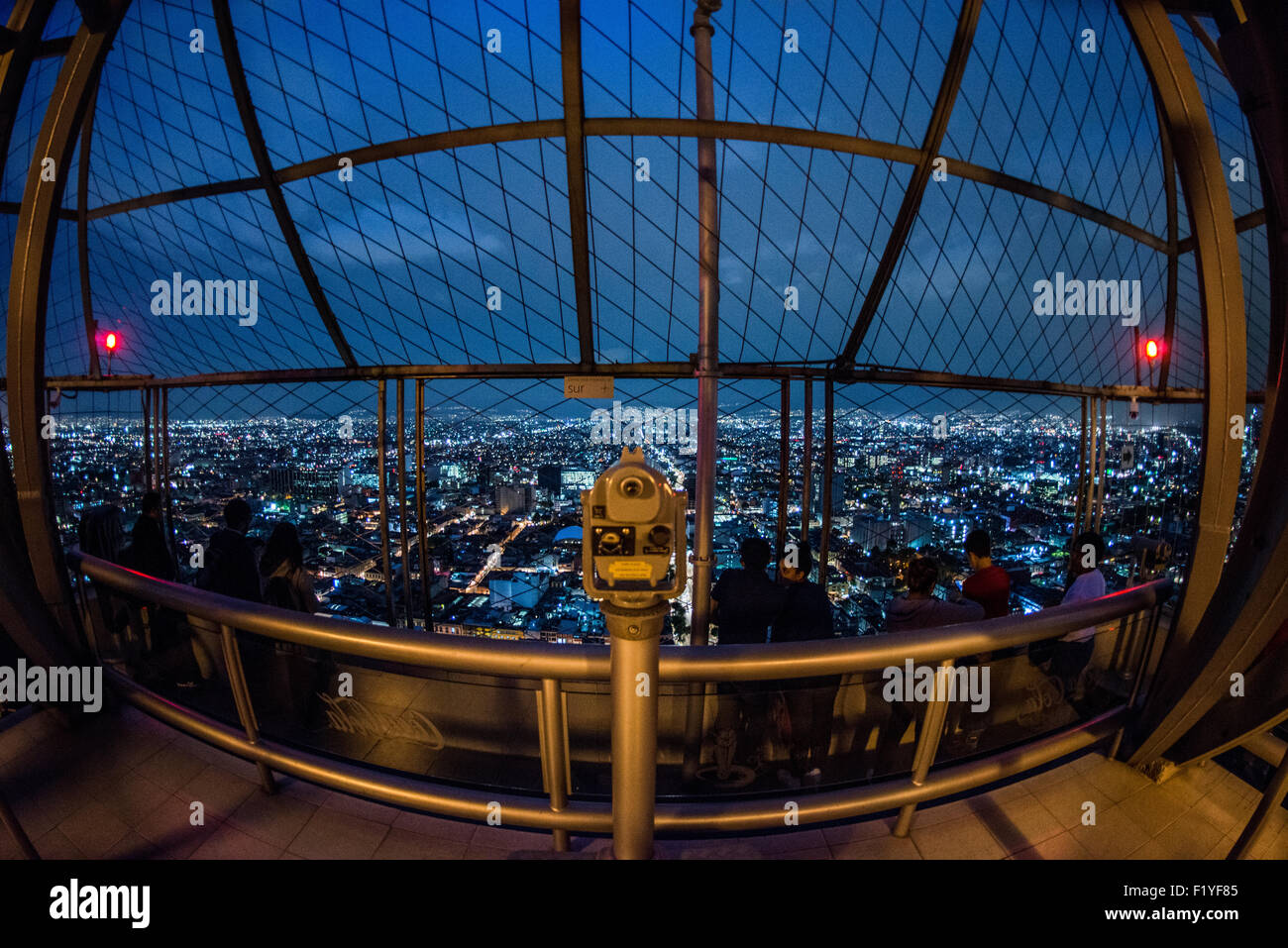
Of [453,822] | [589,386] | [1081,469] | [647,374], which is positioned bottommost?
[453,822]

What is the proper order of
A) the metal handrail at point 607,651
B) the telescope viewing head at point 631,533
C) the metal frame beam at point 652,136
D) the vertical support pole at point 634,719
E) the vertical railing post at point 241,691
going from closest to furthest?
1. the telescope viewing head at point 631,533
2. the vertical support pole at point 634,719
3. the metal handrail at point 607,651
4. the vertical railing post at point 241,691
5. the metal frame beam at point 652,136

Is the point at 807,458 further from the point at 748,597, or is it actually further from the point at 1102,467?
the point at 1102,467

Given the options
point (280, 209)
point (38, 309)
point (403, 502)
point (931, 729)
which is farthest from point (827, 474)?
point (38, 309)

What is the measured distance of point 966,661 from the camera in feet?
7.15

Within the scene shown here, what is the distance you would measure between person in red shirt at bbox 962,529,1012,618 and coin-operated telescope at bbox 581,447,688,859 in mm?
2749

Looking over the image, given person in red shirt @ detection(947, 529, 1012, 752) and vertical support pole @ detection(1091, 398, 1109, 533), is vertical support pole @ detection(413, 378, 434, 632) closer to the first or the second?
person in red shirt @ detection(947, 529, 1012, 752)

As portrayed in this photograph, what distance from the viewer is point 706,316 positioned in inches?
134

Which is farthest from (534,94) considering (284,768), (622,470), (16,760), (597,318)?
(16,760)

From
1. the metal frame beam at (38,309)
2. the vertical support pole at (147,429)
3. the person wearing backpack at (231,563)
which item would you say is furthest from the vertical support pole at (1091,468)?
the vertical support pole at (147,429)

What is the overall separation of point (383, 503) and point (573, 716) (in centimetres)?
330

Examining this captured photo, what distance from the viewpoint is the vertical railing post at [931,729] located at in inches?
73.1

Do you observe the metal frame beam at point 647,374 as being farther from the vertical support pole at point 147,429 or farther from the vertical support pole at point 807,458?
the vertical support pole at point 147,429

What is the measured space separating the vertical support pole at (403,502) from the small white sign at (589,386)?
1525mm
